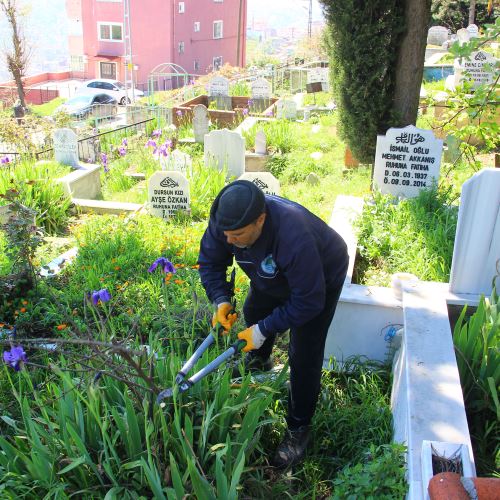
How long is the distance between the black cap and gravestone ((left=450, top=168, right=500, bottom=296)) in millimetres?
1486

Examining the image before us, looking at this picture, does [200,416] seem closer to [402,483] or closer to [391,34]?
[402,483]

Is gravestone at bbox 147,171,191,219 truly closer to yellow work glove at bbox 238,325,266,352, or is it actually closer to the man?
the man

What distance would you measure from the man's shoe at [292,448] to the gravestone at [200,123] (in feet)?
27.2

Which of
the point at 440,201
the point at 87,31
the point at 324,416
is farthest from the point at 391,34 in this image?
the point at 87,31

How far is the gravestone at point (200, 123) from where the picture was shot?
10547 millimetres

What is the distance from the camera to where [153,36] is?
119 ft

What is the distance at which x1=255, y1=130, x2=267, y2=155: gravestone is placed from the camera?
9.28 meters

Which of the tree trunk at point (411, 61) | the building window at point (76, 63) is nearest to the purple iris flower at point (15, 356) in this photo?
the tree trunk at point (411, 61)

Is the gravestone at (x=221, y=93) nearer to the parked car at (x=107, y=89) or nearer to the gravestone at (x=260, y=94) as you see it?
the gravestone at (x=260, y=94)

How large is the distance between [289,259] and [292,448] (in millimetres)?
1007

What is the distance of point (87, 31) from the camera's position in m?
39.1

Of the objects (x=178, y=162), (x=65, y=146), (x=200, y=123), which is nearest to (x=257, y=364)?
(x=178, y=162)

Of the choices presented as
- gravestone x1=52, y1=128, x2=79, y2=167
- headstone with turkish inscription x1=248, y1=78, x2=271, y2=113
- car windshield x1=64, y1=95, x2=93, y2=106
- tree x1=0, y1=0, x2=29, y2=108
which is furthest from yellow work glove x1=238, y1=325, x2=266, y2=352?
car windshield x1=64, y1=95, x2=93, y2=106

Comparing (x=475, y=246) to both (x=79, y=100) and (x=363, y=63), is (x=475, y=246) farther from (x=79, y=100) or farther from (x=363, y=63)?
(x=79, y=100)
